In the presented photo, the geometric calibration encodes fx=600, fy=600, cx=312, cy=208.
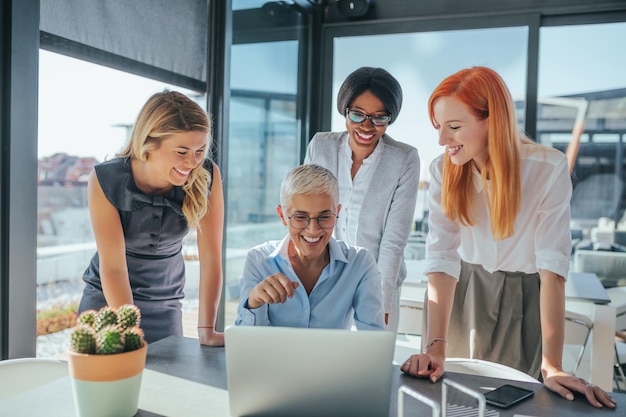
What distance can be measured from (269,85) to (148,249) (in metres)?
2.32

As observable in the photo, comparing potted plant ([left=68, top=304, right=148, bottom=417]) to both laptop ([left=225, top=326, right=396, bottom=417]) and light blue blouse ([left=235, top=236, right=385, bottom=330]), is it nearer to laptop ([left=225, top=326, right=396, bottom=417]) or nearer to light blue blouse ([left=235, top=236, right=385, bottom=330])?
laptop ([left=225, top=326, right=396, bottom=417])

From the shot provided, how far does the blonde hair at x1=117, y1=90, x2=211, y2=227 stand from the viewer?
67.6 inches

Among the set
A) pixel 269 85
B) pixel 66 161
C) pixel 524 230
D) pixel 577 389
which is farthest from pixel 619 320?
pixel 66 161

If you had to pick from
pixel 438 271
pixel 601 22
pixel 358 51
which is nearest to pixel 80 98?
pixel 438 271

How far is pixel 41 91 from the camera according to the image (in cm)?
215

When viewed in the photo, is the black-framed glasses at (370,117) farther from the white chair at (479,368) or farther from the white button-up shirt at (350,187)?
the white chair at (479,368)

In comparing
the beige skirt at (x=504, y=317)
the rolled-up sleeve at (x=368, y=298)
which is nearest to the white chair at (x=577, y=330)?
the beige skirt at (x=504, y=317)

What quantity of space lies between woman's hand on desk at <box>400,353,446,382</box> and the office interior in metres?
1.35

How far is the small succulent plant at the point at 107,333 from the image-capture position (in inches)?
41.9

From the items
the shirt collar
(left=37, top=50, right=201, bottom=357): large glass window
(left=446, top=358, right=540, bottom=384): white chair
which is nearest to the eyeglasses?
the shirt collar

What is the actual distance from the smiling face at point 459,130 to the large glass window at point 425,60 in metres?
2.57

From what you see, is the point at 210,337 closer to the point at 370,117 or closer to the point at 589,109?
the point at 370,117

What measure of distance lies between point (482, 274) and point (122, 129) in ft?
5.47

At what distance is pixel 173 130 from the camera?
5.63ft
